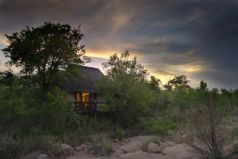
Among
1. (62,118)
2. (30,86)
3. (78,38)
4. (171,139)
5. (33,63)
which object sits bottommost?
(171,139)

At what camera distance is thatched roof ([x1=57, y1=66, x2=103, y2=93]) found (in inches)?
1423

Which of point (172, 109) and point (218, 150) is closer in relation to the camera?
point (218, 150)

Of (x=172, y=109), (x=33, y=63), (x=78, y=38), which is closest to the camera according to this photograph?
(x=33, y=63)

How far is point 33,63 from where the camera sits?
33.2 metres

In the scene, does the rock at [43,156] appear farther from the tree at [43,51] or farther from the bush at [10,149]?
the tree at [43,51]

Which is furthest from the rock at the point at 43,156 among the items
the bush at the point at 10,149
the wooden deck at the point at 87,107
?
the wooden deck at the point at 87,107

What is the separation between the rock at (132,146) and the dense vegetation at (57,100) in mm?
2395

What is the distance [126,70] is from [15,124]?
12.2 meters

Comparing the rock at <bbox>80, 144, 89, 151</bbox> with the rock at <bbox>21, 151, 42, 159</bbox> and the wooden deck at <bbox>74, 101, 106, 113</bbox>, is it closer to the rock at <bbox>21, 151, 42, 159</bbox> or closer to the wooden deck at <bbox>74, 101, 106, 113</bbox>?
the rock at <bbox>21, 151, 42, 159</bbox>

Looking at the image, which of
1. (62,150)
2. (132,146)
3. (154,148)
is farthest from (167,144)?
(62,150)

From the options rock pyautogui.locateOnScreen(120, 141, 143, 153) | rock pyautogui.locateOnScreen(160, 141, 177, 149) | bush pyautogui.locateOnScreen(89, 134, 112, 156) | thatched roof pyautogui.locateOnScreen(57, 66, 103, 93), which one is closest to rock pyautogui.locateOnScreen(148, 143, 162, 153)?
rock pyautogui.locateOnScreen(160, 141, 177, 149)

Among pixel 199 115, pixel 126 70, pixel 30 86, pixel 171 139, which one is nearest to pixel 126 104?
pixel 126 70

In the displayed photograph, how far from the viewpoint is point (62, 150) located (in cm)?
2641

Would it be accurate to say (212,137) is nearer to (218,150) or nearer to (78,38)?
(218,150)
